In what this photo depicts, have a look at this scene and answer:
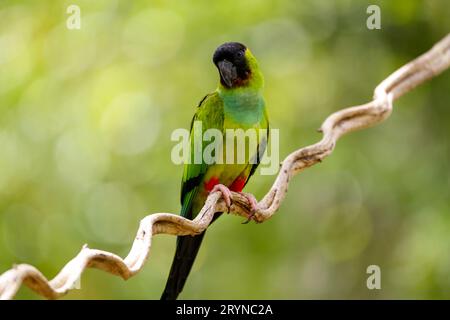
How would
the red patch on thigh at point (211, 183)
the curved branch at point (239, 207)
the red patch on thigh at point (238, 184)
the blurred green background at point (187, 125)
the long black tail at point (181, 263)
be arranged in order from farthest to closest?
the blurred green background at point (187, 125) < the red patch on thigh at point (238, 184) < the red patch on thigh at point (211, 183) < the long black tail at point (181, 263) < the curved branch at point (239, 207)

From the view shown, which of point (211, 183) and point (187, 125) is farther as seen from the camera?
point (187, 125)

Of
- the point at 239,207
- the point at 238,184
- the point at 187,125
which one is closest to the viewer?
the point at 239,207

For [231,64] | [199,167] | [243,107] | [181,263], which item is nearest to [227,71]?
[231,64]

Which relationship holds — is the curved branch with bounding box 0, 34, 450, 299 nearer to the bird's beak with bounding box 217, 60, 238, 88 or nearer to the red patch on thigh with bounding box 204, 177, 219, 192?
the red patch on thigh with bounding box 204, 177, 219, 192

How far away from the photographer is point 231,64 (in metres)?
4.56

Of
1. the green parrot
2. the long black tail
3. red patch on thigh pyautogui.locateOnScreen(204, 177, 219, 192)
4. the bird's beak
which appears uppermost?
the bird's beak

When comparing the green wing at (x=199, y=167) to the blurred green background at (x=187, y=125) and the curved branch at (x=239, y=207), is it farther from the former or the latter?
the blurred green background at (x=187, y=125)

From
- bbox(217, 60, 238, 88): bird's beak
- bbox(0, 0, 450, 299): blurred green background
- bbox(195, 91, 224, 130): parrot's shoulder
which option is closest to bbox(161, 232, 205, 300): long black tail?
bbox(195, 91, 224, 130): parrot's shoulder

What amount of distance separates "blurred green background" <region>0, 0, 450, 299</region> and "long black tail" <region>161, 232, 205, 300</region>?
8.10ft

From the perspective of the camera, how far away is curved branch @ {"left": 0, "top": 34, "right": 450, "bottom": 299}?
2.23m

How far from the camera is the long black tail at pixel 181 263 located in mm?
4129

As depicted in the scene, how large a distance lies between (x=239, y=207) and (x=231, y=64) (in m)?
1.10

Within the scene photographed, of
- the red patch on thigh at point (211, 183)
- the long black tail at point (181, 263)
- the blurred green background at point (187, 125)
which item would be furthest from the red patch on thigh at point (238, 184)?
the blurred green background at point (187, 125)

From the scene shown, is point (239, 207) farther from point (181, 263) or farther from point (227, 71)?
point (227, 71)
